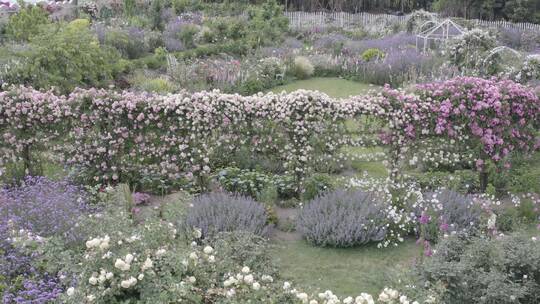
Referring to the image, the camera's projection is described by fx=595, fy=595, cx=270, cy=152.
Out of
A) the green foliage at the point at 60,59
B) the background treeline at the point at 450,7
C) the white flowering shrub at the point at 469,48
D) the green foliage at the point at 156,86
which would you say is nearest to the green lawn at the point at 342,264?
the green foliage at the point at 60,59

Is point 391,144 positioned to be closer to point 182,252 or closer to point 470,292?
point 470,292

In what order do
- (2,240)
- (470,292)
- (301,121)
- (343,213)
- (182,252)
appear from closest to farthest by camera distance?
(182,252) → (470,292) → (2,240) → (343,213) → (301,121)

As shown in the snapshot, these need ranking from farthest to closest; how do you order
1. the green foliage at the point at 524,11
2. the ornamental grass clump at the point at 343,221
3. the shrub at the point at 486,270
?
the green foliage at the point at 524,11, the ornamental grass clump at the point at 343,221, the shrub at the point at 486,270

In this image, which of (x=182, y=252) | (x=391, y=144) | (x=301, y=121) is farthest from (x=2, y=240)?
(x=391, y=144)

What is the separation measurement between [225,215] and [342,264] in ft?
4.17

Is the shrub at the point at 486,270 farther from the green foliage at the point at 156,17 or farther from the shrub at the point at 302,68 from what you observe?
the green foliage at the point at 156,17

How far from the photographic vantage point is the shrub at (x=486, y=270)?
430cm

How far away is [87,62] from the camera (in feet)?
35.6

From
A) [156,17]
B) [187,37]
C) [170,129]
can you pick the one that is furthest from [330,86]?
[156,17]

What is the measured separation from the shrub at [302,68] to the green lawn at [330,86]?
182 millimetres

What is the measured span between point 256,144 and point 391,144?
1.67 meters

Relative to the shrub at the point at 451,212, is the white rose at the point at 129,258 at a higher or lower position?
higher

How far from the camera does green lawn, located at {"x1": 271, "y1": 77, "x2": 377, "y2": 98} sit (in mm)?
14125

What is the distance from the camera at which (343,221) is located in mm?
6047
